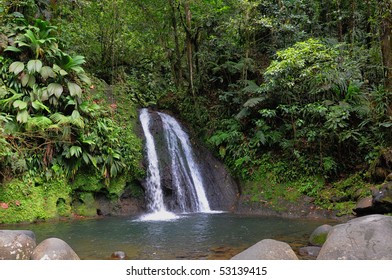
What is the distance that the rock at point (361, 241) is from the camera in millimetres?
4191

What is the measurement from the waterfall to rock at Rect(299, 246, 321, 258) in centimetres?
548

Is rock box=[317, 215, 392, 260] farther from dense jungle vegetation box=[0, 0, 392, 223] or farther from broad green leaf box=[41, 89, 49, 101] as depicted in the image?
broad green leaf box=[41, 89, 49, 101]

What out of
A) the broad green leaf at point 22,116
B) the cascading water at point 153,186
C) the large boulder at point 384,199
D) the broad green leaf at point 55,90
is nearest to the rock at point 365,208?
the large boulder at point 384,199

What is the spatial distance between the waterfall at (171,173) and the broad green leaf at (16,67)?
4.62m

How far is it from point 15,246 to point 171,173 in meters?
7.01

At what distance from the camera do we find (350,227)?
4582mm

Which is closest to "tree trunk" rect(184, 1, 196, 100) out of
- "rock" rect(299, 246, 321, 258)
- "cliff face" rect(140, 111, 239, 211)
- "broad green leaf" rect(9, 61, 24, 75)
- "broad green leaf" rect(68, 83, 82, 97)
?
"cliff face" rect(140, 111, 239, 211)

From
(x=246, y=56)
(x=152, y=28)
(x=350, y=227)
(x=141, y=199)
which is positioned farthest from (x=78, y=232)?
(x=152, y=28)

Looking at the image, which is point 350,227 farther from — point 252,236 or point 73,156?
Answer: point 73,156

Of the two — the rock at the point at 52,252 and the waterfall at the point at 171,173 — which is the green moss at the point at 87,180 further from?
the rock at the point at 52,252

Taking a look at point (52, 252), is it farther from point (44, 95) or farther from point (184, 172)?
point (184, 172)

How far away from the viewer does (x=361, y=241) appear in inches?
171

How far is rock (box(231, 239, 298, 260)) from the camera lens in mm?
4367
